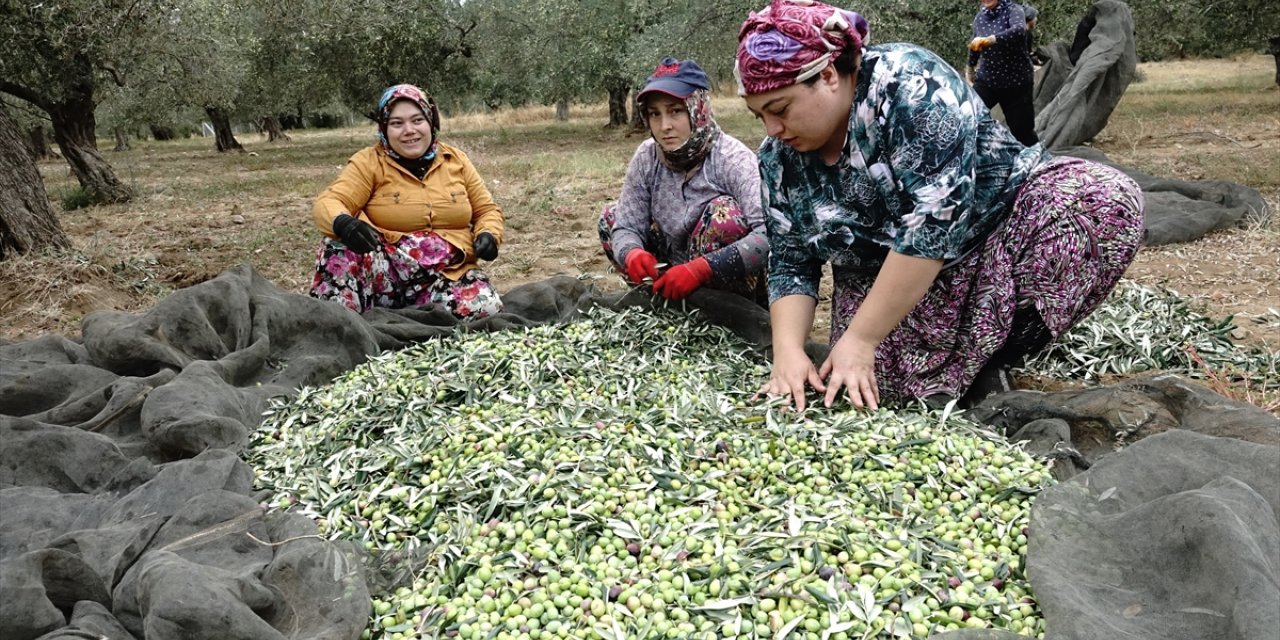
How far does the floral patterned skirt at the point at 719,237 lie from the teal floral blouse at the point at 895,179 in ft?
1.85

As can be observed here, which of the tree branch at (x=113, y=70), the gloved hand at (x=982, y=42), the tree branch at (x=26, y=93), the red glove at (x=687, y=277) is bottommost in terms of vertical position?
the red glove at (x=687, y=277)

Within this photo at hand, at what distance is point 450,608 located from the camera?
1986 millimetres

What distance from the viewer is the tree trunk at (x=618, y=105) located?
64.5 ft

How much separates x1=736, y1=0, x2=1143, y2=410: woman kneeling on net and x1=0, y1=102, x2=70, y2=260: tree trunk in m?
5.34

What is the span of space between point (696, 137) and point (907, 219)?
4.24 ft

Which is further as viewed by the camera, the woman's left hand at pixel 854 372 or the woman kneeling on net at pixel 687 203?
the woman kneeling on net at pixel 687 203

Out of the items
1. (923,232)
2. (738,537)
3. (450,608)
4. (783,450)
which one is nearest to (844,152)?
(923,232)

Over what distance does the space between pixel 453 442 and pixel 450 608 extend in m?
0.72

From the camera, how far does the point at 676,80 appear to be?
3453mm

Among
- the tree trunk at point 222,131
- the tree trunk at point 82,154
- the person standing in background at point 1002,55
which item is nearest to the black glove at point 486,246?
the person standing in background at point 1002,55

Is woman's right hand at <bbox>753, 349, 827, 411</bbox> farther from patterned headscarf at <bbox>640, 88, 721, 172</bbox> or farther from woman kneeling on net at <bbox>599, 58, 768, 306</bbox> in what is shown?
patterned headscarf at <bbox>640, 88, 721, 172</bbox>

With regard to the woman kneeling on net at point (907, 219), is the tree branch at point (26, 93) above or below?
above

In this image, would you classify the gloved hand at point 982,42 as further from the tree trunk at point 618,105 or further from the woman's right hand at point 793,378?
the tree trunk at point 618,105

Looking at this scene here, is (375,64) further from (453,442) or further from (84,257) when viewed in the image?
(453,442)
